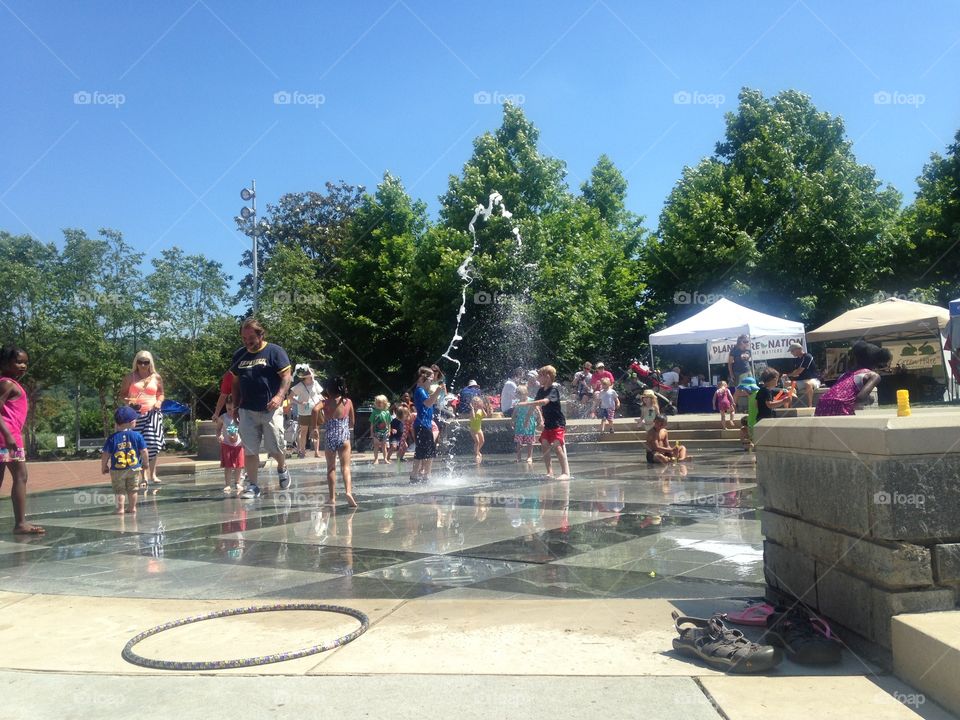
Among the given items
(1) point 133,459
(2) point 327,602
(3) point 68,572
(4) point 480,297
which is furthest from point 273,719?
(4) point 480,297

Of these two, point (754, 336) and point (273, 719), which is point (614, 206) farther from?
point (273, 719)

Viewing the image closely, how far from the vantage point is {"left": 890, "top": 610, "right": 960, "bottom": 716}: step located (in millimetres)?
3166

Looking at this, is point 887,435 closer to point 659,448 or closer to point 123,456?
point 123,456

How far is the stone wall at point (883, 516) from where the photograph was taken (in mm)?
3598

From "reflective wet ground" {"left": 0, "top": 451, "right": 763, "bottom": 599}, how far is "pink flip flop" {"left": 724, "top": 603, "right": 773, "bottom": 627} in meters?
0.63

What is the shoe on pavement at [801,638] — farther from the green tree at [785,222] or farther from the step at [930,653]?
the green tree at [785,222]

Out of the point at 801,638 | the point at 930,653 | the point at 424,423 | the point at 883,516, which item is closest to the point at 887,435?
the point at 883,516

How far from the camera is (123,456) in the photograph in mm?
9414

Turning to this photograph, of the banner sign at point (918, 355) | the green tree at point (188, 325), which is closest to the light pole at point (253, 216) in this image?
the green tree at point (188, 325)

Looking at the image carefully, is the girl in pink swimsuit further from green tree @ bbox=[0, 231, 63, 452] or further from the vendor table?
green tree @ bbox=[0, 231, 63, 452]

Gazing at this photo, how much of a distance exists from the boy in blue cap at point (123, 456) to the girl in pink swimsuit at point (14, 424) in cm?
114

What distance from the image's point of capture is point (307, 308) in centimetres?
4091

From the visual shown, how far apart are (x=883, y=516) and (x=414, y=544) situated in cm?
426

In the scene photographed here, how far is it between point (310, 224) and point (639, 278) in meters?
21.2
